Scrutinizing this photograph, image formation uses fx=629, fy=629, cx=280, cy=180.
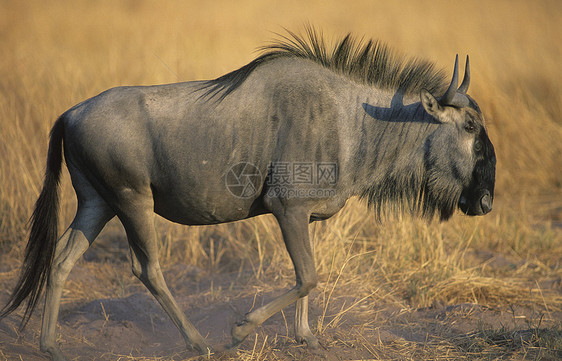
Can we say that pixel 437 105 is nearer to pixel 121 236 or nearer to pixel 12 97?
pixel 121 236

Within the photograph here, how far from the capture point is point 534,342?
13.1ft

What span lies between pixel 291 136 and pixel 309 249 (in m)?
0.68

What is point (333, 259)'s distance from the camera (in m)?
4.89

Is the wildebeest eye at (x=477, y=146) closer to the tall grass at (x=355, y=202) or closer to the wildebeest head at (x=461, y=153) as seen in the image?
the wildebeest head at (x=461, y=153)

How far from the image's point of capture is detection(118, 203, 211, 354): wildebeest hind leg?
3.88 m

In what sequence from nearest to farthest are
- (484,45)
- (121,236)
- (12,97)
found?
(121,236)
(12,97)
(484,45)

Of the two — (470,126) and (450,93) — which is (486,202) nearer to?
(470,126)

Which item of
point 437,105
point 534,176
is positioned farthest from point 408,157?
point 534,176

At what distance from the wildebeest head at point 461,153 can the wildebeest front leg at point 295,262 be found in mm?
915

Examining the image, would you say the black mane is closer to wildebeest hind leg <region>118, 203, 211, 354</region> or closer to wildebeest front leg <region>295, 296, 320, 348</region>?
wildebeest hind leg <region>118, 203, 211, 354</region>

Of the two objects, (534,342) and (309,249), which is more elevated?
(309,249)

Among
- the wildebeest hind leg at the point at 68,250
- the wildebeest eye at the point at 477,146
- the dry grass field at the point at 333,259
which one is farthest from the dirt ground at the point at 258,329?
the wildebeest eye at the point at 477,146

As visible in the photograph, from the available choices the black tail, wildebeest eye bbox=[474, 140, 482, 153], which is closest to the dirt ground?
the black tail

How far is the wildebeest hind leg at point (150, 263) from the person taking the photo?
3875mm
